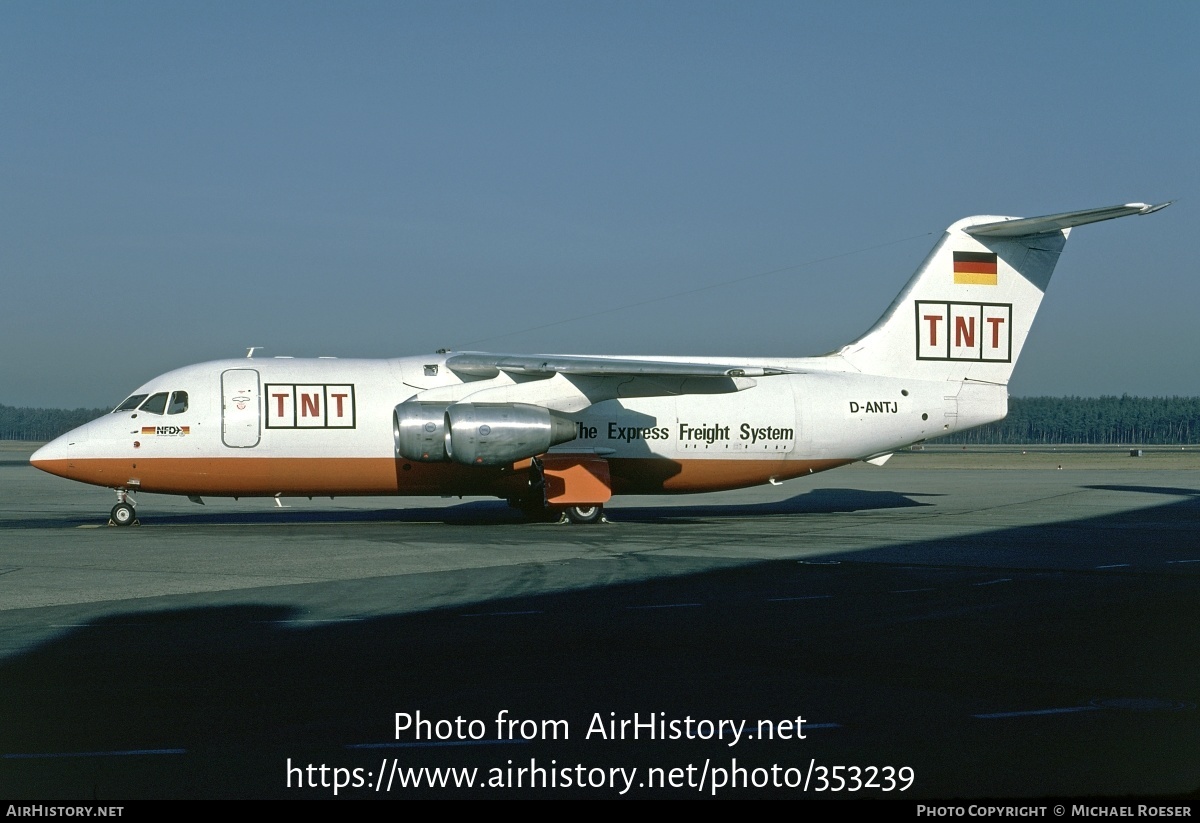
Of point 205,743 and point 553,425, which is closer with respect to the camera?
point 205,743

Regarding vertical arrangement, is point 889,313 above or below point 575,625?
above

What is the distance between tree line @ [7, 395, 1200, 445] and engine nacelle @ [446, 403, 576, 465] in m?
168

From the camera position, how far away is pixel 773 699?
7.81m

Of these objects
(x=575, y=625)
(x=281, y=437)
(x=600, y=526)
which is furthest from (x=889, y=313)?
(x=575, y=625)

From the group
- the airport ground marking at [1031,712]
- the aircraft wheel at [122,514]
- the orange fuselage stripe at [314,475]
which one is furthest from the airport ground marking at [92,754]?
the aircraft wheel at [122,514]

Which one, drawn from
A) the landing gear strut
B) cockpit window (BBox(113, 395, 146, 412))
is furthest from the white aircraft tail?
cockpit window (BBox(113, 395, 146, 412))

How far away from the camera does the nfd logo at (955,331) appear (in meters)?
26.3

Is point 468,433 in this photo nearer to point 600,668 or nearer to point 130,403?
point 130,403

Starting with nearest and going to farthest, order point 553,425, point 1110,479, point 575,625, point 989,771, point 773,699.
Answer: point 989,771 → point 773,699 → point 575,625 → point 553,425 → point 1110,479

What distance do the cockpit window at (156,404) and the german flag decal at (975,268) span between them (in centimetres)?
1794

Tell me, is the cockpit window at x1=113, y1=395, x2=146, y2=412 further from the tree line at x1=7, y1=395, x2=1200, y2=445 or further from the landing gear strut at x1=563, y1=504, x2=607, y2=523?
the tree line at x1=7, y1=395, x2=1200, y2=445

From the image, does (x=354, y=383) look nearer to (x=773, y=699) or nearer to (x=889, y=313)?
(x=889, y=313)

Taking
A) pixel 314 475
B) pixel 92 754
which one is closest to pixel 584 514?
pixel 314 475

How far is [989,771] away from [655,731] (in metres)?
1.99
